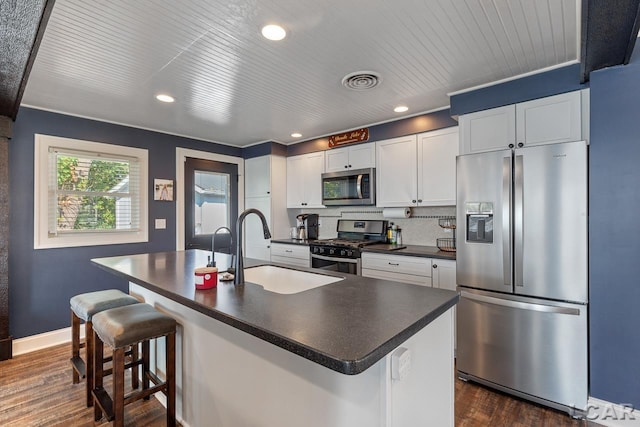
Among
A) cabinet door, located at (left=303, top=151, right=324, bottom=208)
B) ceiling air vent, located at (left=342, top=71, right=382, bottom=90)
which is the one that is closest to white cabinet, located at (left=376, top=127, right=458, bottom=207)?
cabinet door, located at (left=303, top=151, right=324, bottom=208)

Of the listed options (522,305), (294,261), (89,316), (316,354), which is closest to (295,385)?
(316,354)

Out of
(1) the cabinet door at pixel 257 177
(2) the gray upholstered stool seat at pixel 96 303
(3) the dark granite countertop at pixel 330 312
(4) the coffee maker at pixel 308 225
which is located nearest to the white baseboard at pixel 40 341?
(2) the gray upholstered stool seat at pixel 96 303

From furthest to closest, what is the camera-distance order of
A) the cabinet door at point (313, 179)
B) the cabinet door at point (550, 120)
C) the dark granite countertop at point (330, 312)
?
1. the cabinet door at point (313, 179)
2. the cabinet door at point (550, 120)
3. the dark granite countertop at point (330, 312)

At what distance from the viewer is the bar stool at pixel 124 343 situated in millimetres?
1636

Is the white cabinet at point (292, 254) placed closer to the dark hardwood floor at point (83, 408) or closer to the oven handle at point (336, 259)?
the oven handle at point (336, 259)

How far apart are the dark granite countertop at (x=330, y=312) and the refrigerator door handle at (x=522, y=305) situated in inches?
44.1

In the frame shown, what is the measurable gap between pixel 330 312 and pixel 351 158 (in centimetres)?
302

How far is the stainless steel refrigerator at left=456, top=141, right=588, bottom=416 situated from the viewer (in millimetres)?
2010

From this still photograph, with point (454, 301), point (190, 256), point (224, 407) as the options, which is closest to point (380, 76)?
point (454, 301)

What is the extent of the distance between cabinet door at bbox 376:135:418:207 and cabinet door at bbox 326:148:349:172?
48 centimetres

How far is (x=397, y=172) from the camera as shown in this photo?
3.52 metres

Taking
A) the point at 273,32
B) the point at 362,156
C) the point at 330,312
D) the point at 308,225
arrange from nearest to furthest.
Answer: the point at 330,312 → the point at 273,32 → the point at 362,156 → the point at 308,225

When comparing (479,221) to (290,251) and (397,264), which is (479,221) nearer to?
(397,264)

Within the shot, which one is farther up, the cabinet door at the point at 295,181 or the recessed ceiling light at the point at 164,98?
the recessed ceiling light at the point at 164,98
